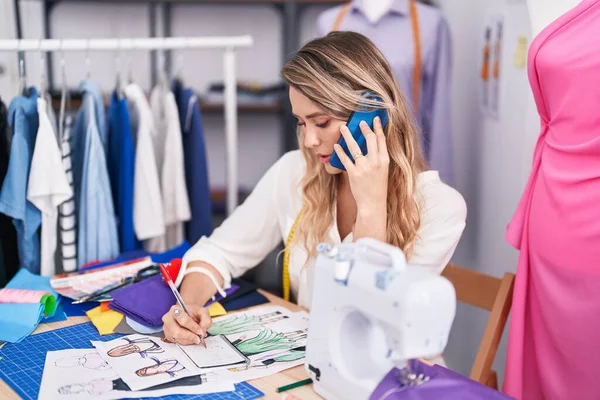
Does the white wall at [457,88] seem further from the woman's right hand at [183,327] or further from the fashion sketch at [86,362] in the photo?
the fashion sketch at [86,362]

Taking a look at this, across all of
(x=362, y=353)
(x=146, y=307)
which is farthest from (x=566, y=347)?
(x=146, y=307)

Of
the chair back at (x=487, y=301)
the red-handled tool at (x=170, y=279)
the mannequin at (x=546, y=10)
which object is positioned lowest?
the chair back at (x=487, y=301)

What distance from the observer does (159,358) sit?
1.46 meters

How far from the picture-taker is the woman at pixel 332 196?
64.3 inches

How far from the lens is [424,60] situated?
113 inches

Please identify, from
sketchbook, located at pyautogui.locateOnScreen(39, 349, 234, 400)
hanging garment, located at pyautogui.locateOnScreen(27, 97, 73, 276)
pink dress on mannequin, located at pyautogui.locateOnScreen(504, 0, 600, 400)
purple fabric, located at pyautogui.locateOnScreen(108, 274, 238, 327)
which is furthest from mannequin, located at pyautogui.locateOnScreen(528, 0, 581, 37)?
hanging garment, located at pyautogui.locateOnScreen(27, 97, 73, 276)

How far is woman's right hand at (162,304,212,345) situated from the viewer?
1.52m

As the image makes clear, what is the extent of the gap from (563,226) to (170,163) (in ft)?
4.27

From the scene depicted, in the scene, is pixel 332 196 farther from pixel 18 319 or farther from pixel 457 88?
pixel 457 88

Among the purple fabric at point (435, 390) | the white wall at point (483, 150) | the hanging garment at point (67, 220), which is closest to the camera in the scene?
the purple fabric at point (435, 390)

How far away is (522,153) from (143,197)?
1.32 metres

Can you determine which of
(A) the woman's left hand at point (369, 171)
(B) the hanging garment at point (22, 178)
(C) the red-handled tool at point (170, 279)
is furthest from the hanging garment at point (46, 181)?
(A) the woman's left hand at point (369, 171)

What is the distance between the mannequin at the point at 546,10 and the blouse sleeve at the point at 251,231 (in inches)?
31.3

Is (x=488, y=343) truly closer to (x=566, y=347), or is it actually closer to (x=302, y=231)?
(x=566, y=347)
